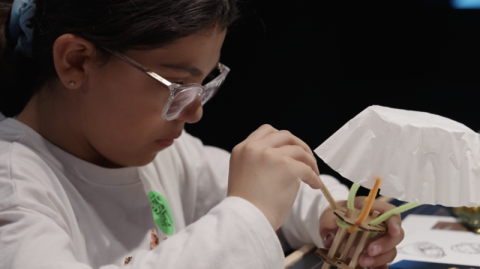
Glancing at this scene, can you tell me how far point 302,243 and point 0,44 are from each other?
2.11ft

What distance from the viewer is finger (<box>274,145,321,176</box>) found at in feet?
2.15

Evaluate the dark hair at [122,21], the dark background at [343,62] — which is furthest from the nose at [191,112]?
the dark background at [343,62]

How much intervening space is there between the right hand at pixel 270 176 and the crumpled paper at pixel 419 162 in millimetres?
84

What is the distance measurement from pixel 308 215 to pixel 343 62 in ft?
3.55

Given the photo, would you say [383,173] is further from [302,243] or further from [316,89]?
[316,89]

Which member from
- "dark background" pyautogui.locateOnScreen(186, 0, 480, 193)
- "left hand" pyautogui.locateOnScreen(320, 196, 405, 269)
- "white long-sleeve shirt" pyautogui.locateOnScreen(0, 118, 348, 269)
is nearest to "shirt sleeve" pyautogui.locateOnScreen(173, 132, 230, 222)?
"white long-sleeve shirt" pyautogui.locateOnScreen(0, 118, 348, 269)

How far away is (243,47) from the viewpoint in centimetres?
185

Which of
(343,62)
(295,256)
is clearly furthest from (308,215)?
(343,62)

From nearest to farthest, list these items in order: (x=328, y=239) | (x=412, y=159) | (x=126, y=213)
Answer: (x=412, y=159) < (x=328, y=239) < (x=126, y=213)

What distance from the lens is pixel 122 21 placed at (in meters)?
0.72

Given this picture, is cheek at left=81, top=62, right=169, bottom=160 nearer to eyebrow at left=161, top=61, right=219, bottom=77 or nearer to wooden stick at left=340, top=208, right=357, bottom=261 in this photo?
eyebrow at left=161, top=61, right=219, bottom=77

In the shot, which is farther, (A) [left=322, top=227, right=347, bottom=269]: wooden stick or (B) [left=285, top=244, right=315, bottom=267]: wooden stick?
(B) [left=285, top=244, right=315, bottom=267]: wooden stick

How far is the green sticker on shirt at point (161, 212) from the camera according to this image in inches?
35.9

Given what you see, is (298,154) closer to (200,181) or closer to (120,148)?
(120,148)
